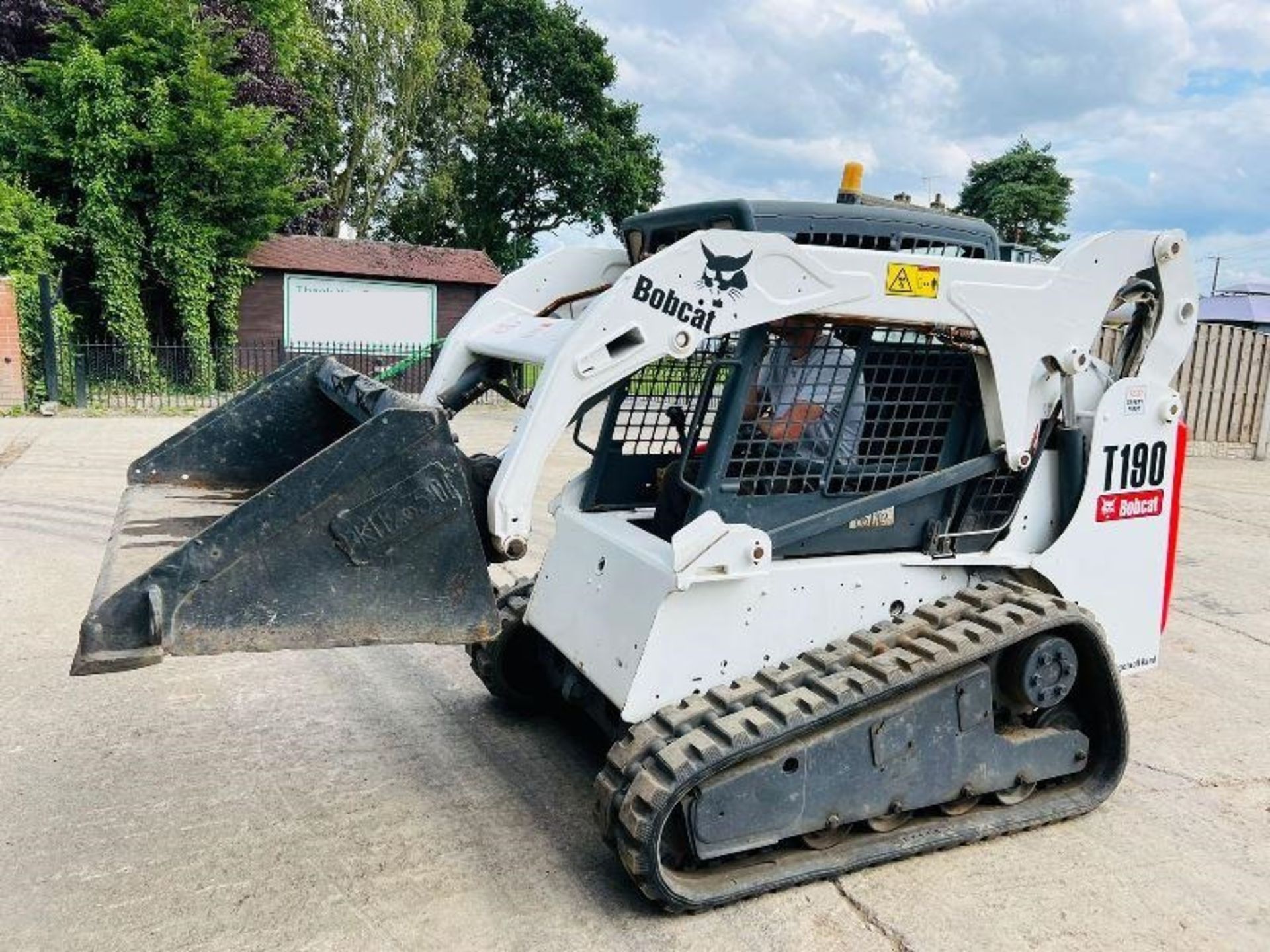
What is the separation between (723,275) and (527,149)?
29721 millimetres

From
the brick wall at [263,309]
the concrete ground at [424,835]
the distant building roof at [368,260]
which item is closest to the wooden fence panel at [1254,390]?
the concrete ground at [424,835]

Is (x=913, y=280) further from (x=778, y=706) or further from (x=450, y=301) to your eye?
(x=450, y=301)

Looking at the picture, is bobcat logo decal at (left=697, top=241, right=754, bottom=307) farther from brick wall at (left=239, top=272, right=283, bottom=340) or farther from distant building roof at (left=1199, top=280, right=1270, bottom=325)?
distant building roof at (left=1199, top=280, right=1270, bottom=325)

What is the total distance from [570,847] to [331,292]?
21.3m

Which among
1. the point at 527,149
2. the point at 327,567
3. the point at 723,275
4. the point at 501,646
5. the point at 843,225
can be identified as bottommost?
the point at 501,646

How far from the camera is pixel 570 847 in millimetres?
3371

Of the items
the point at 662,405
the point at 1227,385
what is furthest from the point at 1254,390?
the point at 662,405

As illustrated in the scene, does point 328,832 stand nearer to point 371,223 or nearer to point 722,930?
point 722,930

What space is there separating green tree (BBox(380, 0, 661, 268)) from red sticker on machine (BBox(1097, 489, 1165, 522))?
1139 inches

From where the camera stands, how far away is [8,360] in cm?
1534

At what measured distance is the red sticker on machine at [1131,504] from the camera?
381 centimetres

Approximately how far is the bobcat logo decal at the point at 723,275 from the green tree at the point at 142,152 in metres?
18.0

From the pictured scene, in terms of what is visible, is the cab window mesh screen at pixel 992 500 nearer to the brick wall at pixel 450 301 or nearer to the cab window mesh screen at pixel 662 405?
the cab window mesh screen at pixel 662 405

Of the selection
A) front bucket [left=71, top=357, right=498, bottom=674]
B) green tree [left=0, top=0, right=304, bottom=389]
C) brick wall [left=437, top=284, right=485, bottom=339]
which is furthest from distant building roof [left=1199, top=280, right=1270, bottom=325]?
front bucket [left=71, top=357, right=498, bottom=674]
